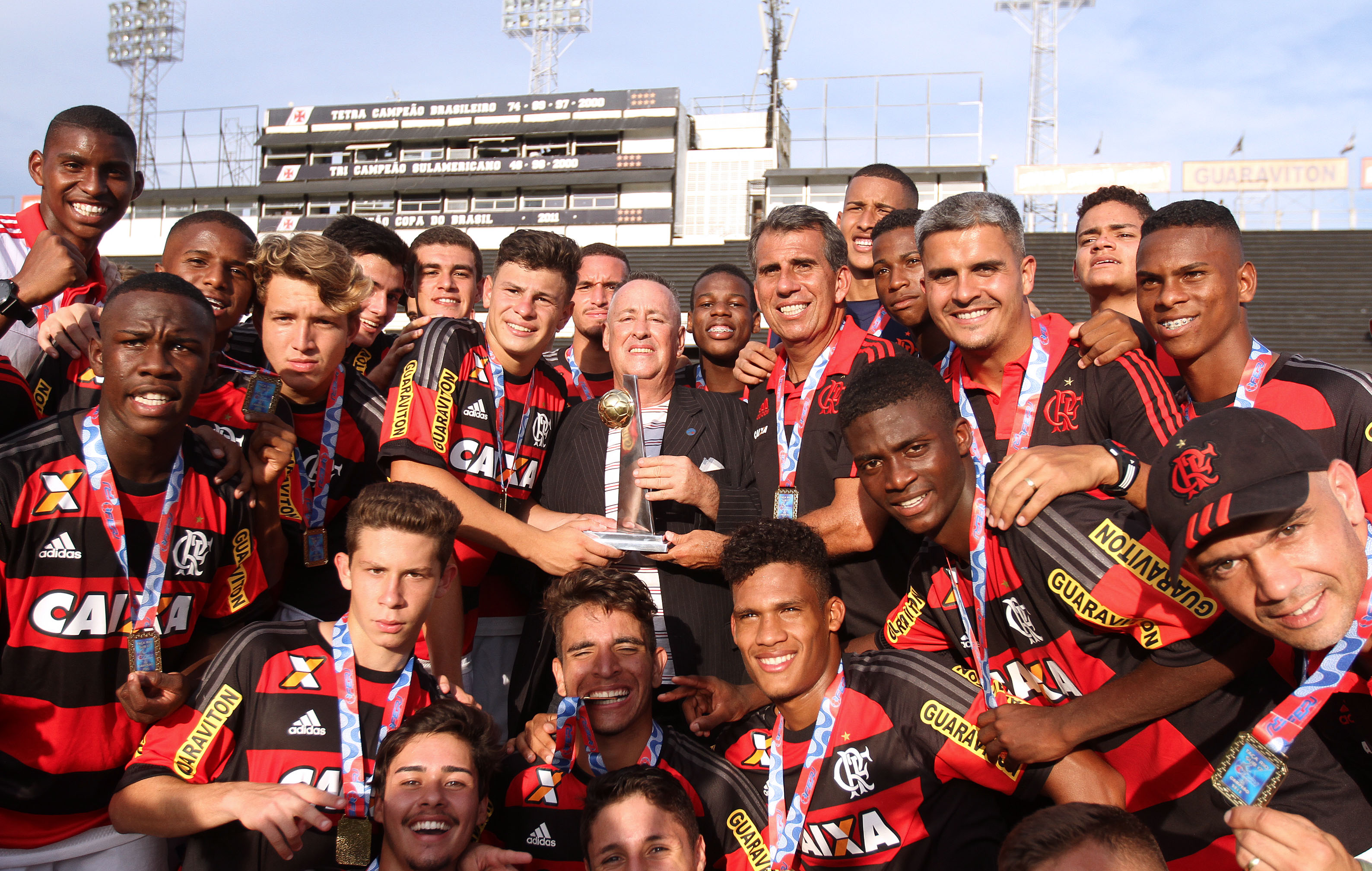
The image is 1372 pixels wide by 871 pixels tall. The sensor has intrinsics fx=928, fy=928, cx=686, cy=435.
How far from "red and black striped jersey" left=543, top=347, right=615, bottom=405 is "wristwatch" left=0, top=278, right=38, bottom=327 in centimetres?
244

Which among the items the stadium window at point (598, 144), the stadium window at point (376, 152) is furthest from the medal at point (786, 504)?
the stadium window at point (376, 152)

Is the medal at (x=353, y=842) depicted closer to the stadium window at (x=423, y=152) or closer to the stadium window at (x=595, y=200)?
the stadium window at (x=595, y=200)

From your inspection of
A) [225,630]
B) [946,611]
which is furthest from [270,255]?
[946,611]

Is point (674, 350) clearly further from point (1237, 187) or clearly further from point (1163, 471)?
point (1237, 187)

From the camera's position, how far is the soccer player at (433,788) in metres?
3.11

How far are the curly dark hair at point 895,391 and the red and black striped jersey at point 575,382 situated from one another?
2.11 meters

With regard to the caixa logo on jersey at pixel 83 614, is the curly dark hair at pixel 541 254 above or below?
A: above

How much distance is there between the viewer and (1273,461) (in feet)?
7.62

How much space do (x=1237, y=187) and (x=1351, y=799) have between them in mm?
38045

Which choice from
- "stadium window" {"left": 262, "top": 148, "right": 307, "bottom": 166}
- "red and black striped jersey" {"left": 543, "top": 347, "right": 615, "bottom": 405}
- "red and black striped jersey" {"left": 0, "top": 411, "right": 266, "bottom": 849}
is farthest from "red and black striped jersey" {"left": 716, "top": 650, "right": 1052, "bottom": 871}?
"stadium window" {"left": 262, "top": 148, "right": 307, "bottom": 166}

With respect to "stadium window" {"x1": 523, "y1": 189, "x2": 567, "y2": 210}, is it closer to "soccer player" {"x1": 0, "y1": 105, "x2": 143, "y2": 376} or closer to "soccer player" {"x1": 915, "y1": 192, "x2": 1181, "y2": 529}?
"soccer player" {"x1": 0, "y1": 105, "x2": 143, "y2": 376}

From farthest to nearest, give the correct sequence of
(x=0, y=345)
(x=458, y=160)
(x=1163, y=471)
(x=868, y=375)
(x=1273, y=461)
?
(x=458, y=160)
(x=0, y=345)
(x=868, y=375)
(x=1163, y=471)
(x=1273, y=461)

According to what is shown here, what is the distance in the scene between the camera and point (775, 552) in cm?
347

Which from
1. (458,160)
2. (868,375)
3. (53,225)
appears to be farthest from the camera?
(458,160)
